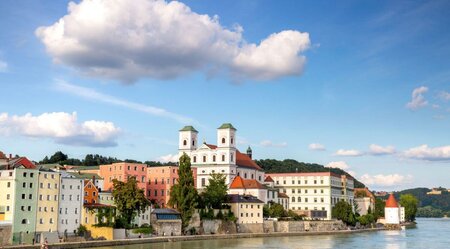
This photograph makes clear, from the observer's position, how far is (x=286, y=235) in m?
90.9

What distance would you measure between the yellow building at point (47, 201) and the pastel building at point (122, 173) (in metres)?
17.8

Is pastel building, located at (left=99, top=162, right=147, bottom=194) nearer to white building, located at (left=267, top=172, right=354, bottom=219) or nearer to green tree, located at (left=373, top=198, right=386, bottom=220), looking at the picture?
white building, located at (left=267, top=172, right=354, bottom=219)

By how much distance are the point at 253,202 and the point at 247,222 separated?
362 centimetres

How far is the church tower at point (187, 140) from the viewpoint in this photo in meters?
110

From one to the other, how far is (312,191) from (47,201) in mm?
68368

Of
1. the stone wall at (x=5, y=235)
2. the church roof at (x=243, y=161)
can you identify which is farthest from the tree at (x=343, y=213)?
the stone wall at (x=5, y=235)

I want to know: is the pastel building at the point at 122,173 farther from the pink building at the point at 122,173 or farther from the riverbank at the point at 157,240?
the riverbank at the point at 157,240

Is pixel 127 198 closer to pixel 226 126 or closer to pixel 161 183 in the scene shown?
pixel 161 183

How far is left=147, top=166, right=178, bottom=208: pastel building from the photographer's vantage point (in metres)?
88.9

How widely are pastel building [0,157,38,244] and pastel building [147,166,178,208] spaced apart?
2888 cm

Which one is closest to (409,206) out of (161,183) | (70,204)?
(161,183)

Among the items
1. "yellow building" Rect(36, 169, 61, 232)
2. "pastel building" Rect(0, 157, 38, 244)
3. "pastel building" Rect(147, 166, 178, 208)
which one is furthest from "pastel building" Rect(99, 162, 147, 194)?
"pastel building" Rect(0, 157, 38, 244)

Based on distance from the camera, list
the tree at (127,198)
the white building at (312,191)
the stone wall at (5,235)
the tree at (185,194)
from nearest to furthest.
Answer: the stone wall at (5,235)
the tree at (127,198)
the tree at (185,194)
the white building at (312,191)

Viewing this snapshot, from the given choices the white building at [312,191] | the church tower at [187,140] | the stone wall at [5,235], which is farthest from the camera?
the white building at [312,191]
